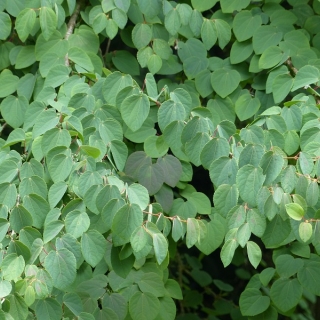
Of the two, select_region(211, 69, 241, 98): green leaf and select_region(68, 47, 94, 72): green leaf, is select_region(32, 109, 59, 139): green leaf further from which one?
select_region(211, 69, 241, 98): green leaf

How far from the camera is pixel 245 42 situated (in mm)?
2098

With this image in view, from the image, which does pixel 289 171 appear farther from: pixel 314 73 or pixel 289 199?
pixel 314 73

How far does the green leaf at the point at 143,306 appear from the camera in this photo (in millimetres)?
1693

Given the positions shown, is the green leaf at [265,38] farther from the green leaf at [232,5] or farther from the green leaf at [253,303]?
the green leaf at [253,303]

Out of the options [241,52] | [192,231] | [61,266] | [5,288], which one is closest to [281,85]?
[241,52]

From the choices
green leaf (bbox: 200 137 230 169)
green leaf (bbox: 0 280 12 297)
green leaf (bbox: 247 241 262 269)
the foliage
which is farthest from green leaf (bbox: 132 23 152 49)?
green leaf (bbox: 0 280 12 297)

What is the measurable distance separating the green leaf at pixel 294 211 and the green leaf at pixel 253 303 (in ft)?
1.93

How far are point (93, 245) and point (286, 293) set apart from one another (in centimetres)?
62

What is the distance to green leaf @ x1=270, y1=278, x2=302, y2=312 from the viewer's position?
1.79 meters

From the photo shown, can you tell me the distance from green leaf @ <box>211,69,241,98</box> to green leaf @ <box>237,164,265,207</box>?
0.64 metres

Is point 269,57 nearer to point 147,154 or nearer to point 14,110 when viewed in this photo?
point 147,154

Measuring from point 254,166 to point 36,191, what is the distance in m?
0.51

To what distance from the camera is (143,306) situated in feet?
5.57

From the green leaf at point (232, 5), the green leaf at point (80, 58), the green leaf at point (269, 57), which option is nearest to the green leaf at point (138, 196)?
the green leaf at point (80, 58)
